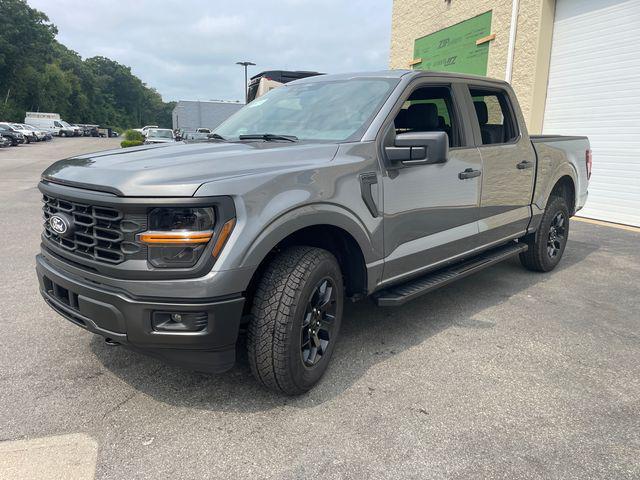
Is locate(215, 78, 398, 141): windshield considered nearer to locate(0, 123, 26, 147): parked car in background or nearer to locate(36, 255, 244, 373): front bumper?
locate(36, 255, 244, 373): front bumper

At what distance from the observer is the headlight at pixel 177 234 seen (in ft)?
7.66

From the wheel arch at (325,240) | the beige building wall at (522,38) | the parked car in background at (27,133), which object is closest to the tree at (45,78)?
the parked car in background at (27,133)

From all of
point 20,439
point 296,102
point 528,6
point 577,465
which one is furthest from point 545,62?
point 20,439

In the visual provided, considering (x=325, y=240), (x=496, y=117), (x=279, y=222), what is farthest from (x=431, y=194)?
(x=496, y=117)

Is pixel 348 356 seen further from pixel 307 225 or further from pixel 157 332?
pixel 157 332

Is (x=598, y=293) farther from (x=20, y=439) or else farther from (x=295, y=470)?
(x=20, y=439)

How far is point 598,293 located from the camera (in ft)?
16.3

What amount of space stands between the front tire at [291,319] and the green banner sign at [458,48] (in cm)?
1091

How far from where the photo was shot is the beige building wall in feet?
33.4

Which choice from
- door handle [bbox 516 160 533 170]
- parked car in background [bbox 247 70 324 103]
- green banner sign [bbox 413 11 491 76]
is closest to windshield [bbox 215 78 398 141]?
door handle [bbox 516 160 533 170]

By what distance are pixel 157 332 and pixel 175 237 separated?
0.48 metres

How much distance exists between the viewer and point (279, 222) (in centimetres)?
257

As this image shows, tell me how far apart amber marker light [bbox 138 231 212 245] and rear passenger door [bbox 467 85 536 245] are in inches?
104

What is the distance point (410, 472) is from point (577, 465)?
80 centimetres
